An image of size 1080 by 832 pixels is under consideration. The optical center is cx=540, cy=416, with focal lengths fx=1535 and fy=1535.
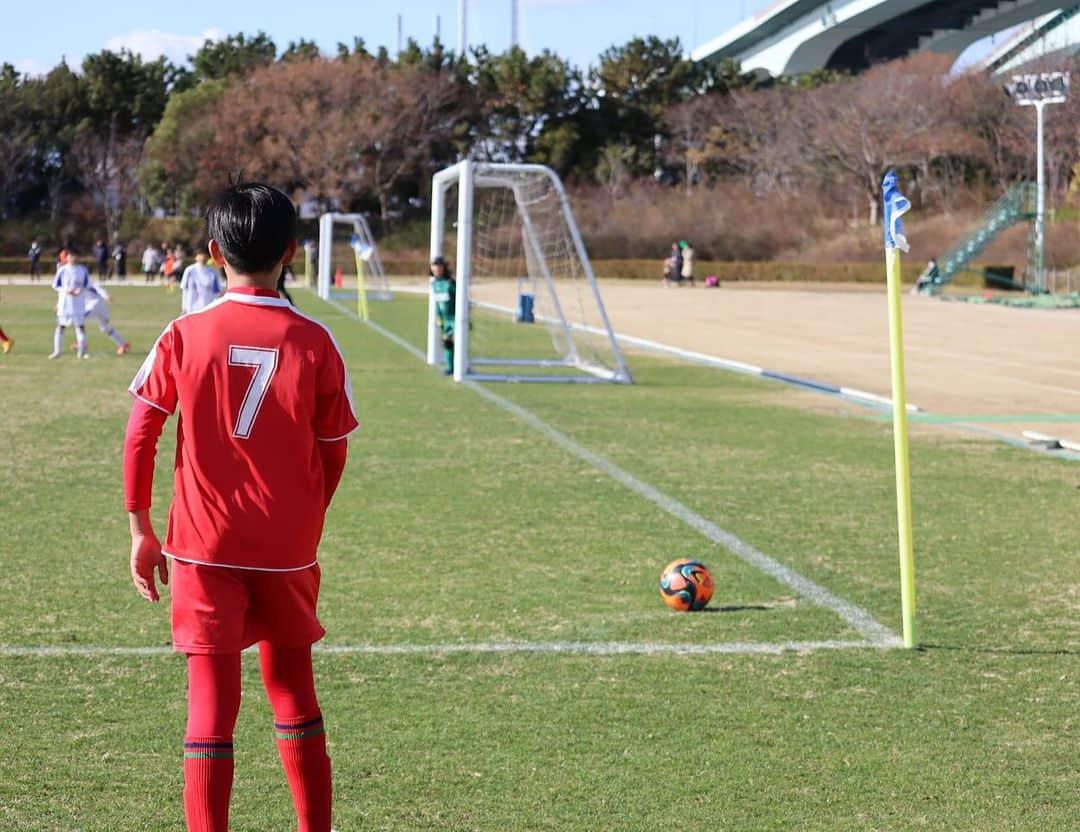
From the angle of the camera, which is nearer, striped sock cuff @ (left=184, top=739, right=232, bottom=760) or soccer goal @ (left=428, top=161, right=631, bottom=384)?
striped sock cuff @ (left=184, top=739, right=232, bottom=760)

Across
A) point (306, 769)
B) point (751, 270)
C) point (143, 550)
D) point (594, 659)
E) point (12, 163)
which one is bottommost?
point (594, 659)

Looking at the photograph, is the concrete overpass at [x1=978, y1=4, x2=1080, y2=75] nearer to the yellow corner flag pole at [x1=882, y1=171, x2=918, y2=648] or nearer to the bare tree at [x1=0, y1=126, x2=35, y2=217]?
the bare tree at [x1=0, y1=126, x2=35, y2=217]

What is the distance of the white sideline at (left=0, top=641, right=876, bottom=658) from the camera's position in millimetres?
6355

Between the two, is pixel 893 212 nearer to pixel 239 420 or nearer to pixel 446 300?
pixel 239 420

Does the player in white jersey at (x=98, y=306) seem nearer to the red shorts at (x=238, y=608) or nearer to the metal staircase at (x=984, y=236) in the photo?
the red shorts at (x=238, y=608)

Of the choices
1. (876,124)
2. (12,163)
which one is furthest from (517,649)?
(12,163)

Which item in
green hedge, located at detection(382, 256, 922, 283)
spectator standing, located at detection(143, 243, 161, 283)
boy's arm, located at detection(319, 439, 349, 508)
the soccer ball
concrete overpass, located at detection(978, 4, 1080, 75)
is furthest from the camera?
concrete overpass, located at detection(978, 4, 1080, 75)

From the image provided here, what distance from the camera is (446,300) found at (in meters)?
21.6

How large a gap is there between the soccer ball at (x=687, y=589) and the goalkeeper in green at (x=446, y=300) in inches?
565

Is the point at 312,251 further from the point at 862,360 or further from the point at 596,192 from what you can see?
the point at 862,360

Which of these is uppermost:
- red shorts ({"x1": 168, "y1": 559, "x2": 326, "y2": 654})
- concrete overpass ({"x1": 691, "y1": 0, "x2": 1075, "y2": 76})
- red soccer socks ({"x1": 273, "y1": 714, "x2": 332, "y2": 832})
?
concrete overpass ({"x1": 691, "y1": 0, "x2": 1075, "y2": 76})

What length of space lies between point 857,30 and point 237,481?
91.7m

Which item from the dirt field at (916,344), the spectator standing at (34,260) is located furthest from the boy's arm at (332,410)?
the spectator standing at (34,260)

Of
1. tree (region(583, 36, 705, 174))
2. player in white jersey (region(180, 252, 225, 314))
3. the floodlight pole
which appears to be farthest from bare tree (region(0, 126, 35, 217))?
player in white jersey (region(180, 252, 225, 314))
